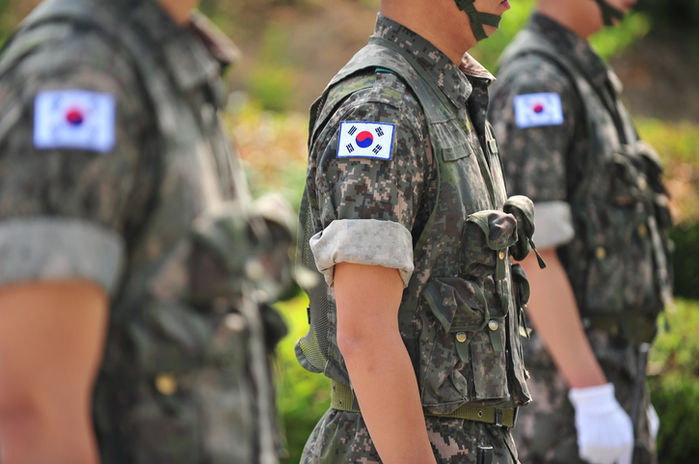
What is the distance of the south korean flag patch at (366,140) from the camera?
198cm

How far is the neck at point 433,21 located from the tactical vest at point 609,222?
42.5 inches

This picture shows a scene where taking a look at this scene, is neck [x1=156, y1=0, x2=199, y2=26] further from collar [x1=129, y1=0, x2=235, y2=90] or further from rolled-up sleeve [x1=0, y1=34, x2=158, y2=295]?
rolled-up sleeve [x1=0, y1=34, x2=158, y2=295]

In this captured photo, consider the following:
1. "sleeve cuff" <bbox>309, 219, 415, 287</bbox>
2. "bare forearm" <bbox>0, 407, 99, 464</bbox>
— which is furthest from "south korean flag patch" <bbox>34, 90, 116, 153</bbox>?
"sleeve cuff" <bbox>309, 219, 415, 287</bbox>

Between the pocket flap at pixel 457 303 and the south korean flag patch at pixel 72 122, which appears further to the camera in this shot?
the pocket flap at pixel 457 303

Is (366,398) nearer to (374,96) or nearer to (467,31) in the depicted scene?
(374,96)

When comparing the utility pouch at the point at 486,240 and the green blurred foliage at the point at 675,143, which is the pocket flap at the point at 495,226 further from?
the green blurred foliage at the point at 675,143

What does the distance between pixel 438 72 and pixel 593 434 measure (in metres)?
1.56

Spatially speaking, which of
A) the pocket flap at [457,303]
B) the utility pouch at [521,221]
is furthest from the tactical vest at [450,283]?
the utility pouch at [521,221]

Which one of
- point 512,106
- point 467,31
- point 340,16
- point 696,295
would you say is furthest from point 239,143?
point 340,16

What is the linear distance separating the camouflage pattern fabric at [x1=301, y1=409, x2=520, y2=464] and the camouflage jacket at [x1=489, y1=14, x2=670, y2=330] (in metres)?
1.10

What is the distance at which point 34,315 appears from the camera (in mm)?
1225

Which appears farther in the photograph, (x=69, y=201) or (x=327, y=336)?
(x=327, y=336)

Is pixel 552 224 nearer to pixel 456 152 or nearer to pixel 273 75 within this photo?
pixel 456 152

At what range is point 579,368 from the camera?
3.18 m
